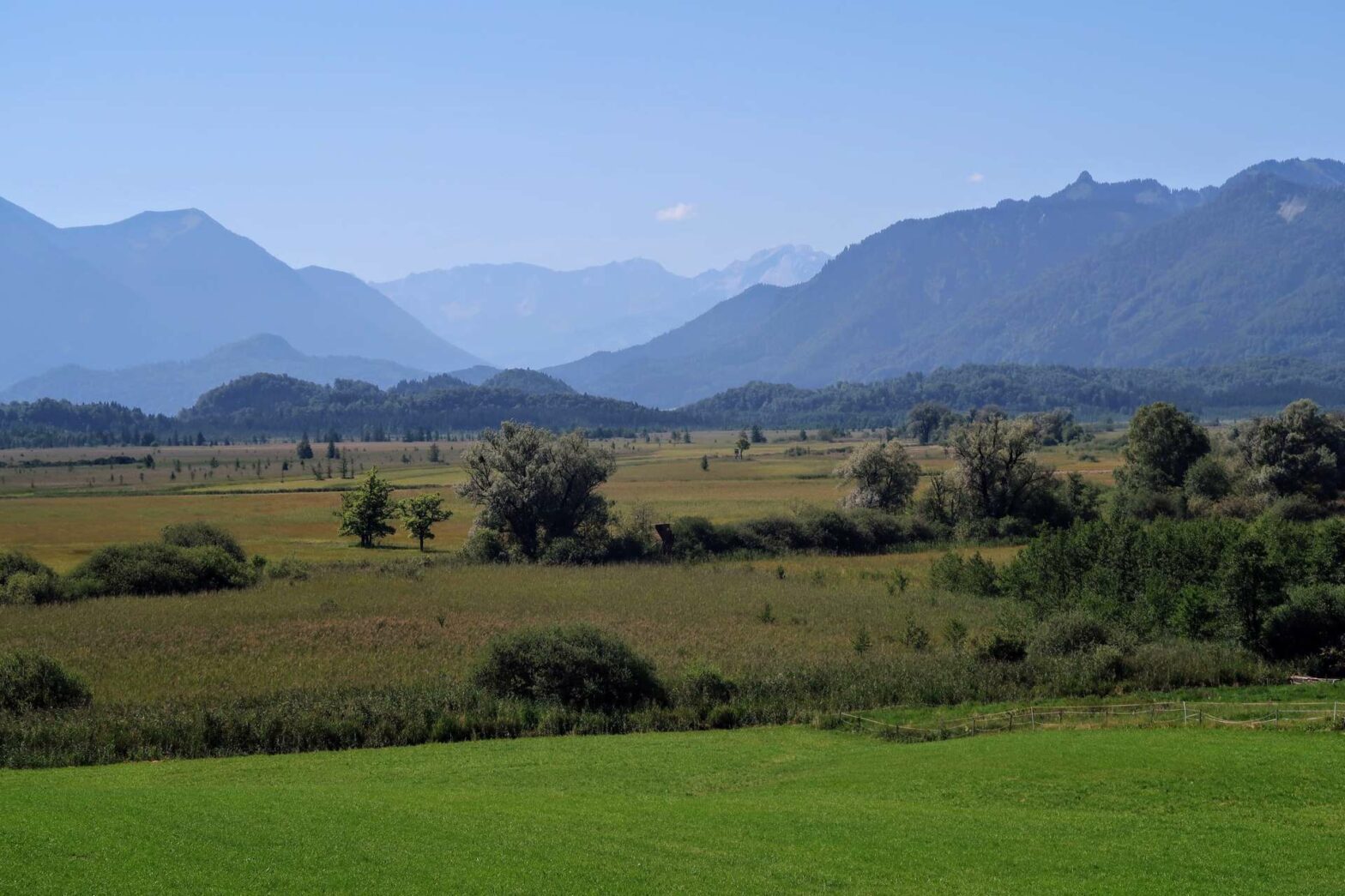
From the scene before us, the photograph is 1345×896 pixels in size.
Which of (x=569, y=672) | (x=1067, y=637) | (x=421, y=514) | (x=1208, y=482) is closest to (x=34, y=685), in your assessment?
(x=569, y=672)

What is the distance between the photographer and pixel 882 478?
93438 millimetres

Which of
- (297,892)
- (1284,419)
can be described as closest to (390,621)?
(297,892)

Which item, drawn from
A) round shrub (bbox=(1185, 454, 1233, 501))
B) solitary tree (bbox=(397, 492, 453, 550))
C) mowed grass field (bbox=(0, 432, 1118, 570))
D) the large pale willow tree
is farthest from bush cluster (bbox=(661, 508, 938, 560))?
round shrub (bbox=(1185, 454, 1233, 501))

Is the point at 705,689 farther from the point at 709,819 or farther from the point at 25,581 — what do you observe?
the point at 25,581

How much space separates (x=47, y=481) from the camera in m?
139

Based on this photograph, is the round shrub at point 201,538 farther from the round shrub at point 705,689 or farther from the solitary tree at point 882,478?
the solitary tree at point 882,478

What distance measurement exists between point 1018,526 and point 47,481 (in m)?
115

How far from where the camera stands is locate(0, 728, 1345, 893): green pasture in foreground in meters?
18.8

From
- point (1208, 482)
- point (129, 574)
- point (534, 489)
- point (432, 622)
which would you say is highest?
point (534, 489)

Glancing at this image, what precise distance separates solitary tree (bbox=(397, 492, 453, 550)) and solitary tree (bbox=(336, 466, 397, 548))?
1.32 meters

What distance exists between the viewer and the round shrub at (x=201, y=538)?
67.2 meters

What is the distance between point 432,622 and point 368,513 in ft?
117

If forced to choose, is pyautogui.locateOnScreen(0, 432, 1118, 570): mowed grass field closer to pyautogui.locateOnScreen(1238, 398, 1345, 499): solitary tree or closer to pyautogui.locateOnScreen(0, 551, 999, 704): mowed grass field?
pyautogui.locateOnScreen(0, 551, 999, 704): mowed grass field

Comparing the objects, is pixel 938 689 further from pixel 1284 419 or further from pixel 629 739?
pixel 1284 419
